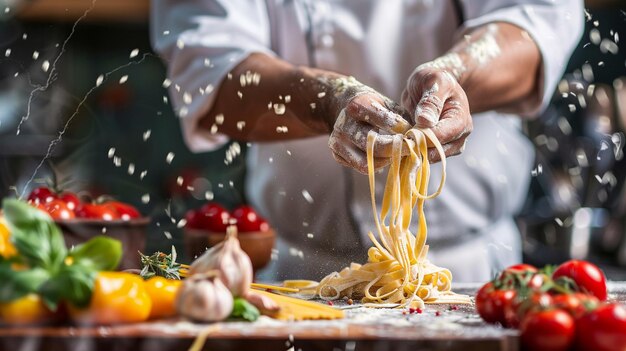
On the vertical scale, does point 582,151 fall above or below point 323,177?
below

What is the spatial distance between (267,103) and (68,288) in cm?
102

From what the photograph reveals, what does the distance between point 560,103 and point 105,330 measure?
3375mm

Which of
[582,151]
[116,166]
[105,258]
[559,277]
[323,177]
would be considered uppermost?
[105,258]

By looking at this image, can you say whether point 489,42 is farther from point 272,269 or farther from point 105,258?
point 105,258

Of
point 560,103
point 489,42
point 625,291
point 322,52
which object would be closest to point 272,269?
point 322,52

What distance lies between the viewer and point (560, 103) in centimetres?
405

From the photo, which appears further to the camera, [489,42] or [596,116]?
[596,116]

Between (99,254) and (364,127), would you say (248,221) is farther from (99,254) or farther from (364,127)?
(99,254)

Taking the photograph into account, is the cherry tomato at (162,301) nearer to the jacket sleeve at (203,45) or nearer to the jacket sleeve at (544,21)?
the jacket sleeve at (203,45)

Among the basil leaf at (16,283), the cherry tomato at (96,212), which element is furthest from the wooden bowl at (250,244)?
the basil leaf at (16,283)

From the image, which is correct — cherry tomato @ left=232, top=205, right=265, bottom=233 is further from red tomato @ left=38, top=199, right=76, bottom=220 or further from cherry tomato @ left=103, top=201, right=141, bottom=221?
red tomato @ left=38, top=199, right=76, bottom=220

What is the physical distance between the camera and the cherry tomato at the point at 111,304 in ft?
3.27

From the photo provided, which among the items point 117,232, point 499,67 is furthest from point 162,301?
point 499,67

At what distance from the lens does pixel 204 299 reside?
1012 mm
